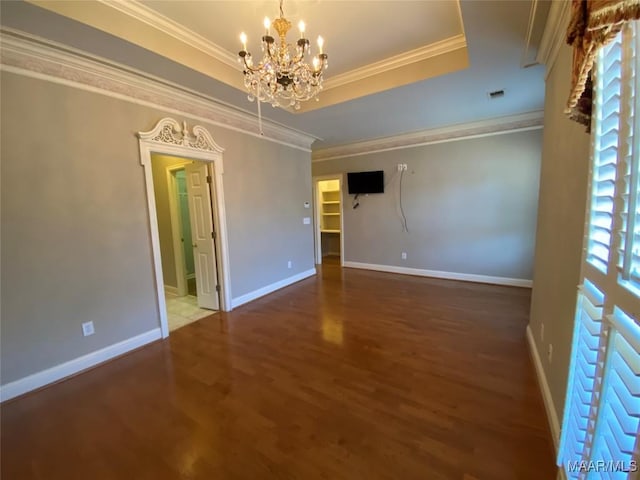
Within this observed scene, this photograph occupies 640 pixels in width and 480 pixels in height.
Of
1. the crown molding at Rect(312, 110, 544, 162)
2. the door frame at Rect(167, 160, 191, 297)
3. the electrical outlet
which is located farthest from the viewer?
the door frame at Rect(167, 160, 191, 297)

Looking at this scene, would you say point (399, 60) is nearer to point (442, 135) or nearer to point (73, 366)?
point (442, 135)

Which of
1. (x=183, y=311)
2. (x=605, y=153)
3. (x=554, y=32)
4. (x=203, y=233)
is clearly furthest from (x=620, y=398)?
(x=183, y=311)

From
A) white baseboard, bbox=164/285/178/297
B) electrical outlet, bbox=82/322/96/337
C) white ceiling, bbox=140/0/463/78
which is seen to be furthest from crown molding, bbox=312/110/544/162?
electrical outlet, bbox=82/322/96/337

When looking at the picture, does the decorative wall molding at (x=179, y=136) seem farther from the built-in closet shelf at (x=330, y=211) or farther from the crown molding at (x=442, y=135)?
the built-in closet shelf at (x=330, y=211)

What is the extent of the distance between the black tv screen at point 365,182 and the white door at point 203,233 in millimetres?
3184

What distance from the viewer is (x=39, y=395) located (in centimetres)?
214

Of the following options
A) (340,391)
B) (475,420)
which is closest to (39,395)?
(340,391)

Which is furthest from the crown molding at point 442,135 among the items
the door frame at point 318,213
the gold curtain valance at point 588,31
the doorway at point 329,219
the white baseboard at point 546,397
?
the gold curtain valance at point 588,31

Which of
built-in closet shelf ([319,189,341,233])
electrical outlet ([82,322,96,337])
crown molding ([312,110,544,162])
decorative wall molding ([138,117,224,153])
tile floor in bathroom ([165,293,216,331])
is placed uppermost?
crown molding ([312,110,544,162])

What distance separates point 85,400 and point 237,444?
1397mm

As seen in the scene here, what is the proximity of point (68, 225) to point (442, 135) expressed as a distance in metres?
5.36

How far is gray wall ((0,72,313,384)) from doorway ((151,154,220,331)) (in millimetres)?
841

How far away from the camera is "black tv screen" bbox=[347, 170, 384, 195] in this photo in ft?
Answer: 18.0

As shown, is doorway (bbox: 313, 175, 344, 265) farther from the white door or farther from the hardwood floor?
the hardwood floor
